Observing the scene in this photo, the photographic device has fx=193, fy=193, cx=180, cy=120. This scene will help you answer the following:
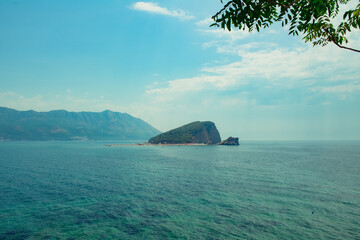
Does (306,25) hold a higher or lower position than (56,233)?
higher

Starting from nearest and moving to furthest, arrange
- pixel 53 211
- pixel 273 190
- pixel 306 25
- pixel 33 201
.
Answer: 1. pixel 306 25
2. pixel 53 211
3. pixel 33 201
4. pixel 273 190

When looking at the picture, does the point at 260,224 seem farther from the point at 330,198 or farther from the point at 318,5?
the point at 318,5

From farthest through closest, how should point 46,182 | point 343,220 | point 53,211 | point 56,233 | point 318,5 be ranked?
1. point 46,182
2. point 53,211
3. point 343,220
4. point 56,233
5. point 318,5

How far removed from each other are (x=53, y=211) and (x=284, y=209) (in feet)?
128

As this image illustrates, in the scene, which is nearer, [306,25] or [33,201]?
[306,25]

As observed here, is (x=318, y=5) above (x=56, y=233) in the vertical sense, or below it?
above

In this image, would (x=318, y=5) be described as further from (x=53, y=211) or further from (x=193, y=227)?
(x=53, y=211)

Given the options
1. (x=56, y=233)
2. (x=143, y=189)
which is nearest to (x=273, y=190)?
(x=143, y=189)

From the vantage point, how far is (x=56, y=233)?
2509 cm

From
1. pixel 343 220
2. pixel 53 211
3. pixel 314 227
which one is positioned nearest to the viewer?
pixel 314 227

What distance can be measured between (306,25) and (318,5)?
190cm

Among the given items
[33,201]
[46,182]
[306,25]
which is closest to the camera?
[306,25]

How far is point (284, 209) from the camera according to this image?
109ft

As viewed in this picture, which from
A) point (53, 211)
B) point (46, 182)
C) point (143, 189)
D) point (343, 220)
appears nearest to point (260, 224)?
point (343, 220)
